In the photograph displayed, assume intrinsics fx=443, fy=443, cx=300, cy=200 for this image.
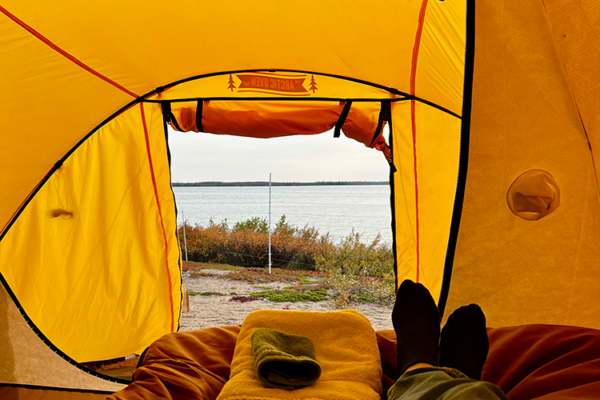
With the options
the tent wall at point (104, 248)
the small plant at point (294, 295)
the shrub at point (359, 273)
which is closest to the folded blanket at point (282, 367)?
the tent wall at point (104, 248)

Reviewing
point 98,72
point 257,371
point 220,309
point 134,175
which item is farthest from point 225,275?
point 257,371

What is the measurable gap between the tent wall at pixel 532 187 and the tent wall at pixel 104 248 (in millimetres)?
1526

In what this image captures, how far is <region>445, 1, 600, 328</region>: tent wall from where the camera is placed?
101 centimetres

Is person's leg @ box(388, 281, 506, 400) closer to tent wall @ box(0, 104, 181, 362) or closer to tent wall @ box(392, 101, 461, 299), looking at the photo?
tent wall @ box(392, 101, 461, 299)

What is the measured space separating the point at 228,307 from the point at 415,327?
3196 mm

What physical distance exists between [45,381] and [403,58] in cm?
194

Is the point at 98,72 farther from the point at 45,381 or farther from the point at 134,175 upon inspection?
the point at 45,381

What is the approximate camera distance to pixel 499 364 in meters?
1.09

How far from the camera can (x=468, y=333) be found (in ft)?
3.76

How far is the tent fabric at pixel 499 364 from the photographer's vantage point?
90 centimetres

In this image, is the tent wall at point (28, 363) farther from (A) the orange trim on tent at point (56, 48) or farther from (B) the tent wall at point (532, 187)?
(B) the tent wall at point (532, 187)

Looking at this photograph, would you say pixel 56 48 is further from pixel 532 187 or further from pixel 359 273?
pixel 359 273

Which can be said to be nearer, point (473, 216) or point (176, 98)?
point (473, 216)

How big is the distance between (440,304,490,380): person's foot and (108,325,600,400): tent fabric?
46 millimetres
